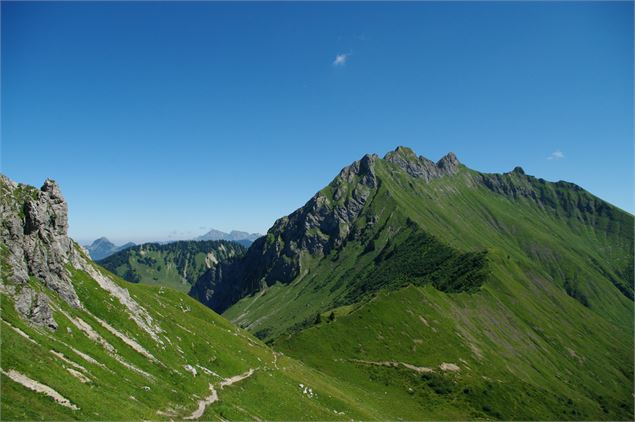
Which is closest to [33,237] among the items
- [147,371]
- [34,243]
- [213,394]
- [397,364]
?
[34,243]

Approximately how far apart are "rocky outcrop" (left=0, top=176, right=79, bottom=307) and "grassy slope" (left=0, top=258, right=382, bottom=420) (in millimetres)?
3374

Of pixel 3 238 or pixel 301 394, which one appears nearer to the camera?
pixel 3 238

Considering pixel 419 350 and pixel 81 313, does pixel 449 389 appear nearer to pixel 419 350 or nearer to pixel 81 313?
pixel 419 350

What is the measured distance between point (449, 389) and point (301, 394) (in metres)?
89.9

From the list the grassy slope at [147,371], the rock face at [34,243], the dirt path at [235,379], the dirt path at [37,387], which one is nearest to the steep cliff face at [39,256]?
the rock face at [34,243]

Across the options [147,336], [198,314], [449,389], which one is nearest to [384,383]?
[449,389]

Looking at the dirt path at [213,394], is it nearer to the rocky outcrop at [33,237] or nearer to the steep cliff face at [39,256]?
the steep cliff face at [39,256]

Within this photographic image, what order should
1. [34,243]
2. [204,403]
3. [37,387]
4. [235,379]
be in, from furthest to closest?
[235,379] → [34,243] → [204,403] → [37,387]

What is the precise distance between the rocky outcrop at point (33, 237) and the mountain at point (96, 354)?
0.51ft

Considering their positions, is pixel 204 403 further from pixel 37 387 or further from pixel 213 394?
pixel 37 387

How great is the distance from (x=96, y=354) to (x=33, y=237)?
20797 mm

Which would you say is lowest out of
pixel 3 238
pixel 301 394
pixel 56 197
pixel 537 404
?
pixel 537 404

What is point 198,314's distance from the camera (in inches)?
4466

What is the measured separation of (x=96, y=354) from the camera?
4947cm
